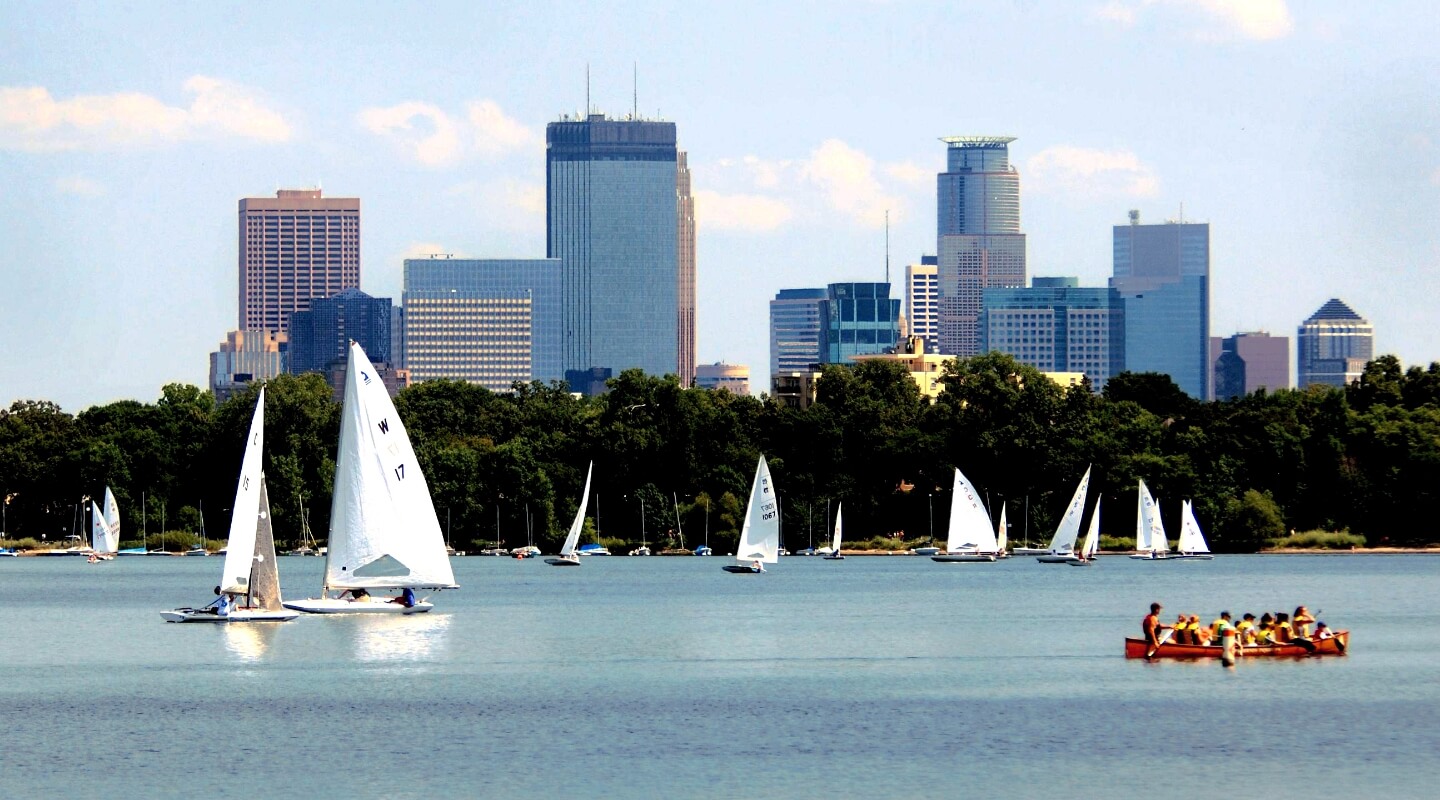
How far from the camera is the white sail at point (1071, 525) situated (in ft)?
465

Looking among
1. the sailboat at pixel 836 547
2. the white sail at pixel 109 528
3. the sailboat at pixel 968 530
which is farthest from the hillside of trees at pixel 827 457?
the sailboat at pixel 968 530

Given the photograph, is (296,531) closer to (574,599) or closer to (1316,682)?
(574,599)

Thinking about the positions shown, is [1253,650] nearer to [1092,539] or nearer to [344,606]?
[344,606]

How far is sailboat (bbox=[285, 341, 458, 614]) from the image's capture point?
74.9 meters

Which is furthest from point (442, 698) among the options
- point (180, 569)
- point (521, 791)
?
point (180, 569)

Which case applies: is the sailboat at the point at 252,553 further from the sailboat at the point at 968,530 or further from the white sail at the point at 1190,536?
the white sail at the point at 1190,536

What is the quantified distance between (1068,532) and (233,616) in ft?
246

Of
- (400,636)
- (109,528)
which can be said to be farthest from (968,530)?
(400,636)

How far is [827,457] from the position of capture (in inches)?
6786

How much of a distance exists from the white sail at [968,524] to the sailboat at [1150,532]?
10420 millimetres

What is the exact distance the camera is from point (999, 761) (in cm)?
4828

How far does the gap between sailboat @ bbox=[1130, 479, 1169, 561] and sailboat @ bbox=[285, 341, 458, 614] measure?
80138 mm

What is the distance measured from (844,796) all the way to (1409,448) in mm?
117601

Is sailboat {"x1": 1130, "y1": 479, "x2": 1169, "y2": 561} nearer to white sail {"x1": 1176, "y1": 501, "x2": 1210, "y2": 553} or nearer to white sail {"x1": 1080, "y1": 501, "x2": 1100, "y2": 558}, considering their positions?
white sail {"x1": 1176, "y1": 501, "x2": 1210, "y2": 553}
